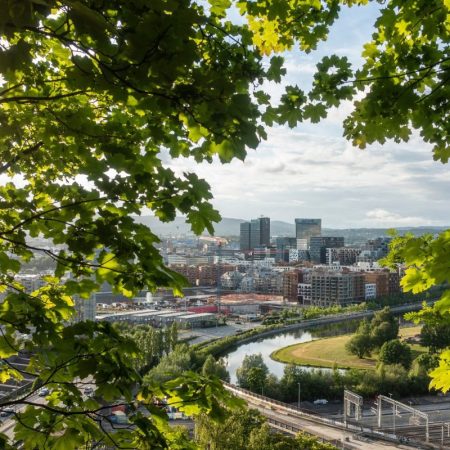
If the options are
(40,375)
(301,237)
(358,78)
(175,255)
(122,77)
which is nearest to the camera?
(122,77)

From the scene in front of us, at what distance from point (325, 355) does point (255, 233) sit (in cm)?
8312

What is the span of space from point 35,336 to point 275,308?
50.9 m

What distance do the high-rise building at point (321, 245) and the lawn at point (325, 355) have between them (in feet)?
171

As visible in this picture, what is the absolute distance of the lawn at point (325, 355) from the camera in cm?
2470

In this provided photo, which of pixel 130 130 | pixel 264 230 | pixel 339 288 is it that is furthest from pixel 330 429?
pixel 264 230

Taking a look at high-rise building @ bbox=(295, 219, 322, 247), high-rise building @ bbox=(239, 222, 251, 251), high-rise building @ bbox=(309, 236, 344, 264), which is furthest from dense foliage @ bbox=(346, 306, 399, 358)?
high-rise building @ bbox=(295, 219, 322, 247)

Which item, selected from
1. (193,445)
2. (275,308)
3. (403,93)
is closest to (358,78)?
(403,93)

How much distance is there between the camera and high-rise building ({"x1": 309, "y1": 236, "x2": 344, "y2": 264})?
277 feet

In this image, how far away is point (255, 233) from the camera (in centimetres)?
10981

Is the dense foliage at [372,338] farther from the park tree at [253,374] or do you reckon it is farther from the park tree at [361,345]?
the park tree at [253,374]

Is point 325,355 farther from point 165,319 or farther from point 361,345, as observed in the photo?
point 165,319

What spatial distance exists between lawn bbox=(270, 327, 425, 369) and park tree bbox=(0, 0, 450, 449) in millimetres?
22268

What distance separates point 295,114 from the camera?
2285 mm

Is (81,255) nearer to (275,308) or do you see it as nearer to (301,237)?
(275,308)
